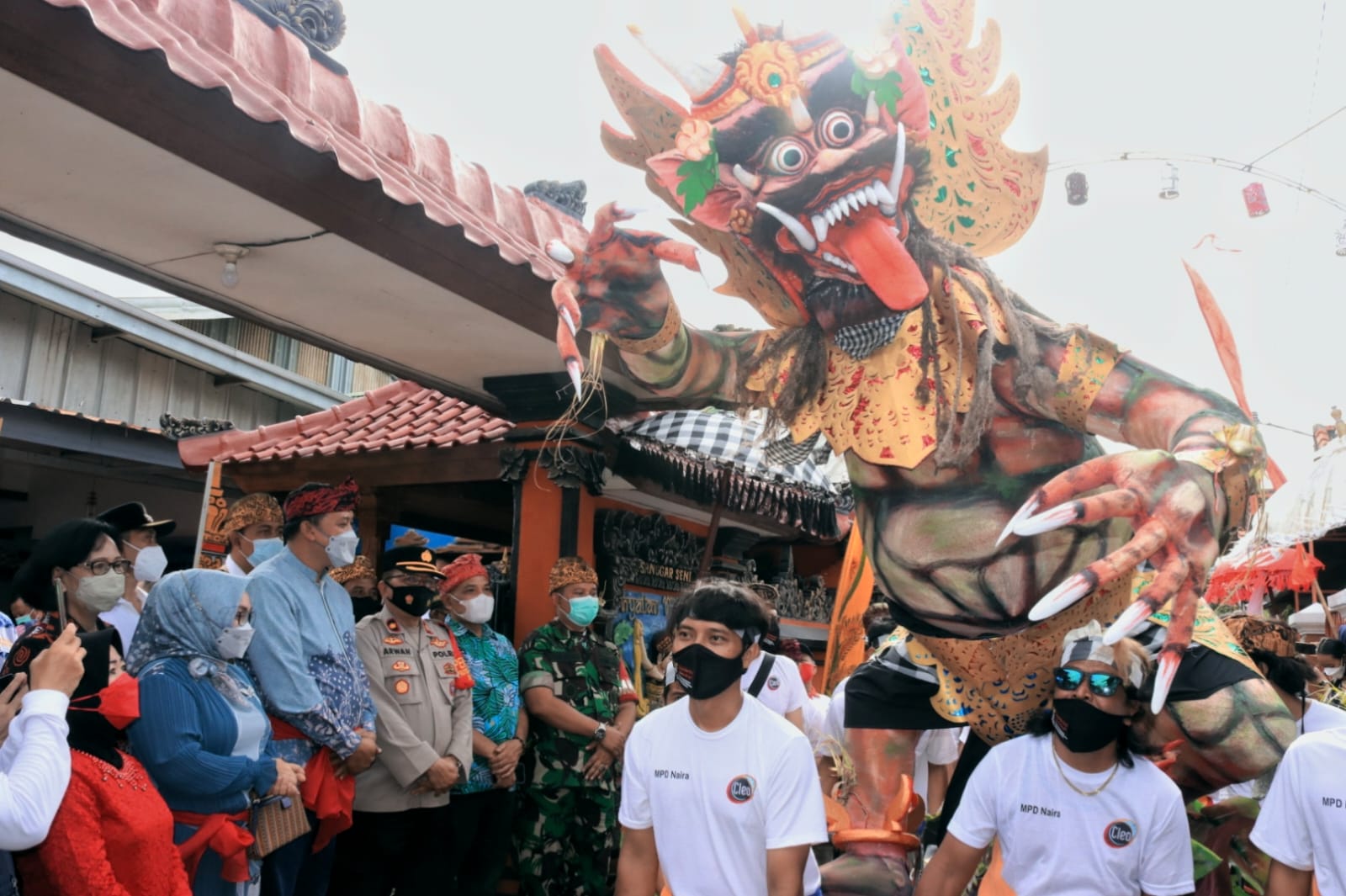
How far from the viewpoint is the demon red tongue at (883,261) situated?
3340 mm

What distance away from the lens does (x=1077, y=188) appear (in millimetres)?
9234

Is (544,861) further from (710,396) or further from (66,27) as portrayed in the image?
(66,27)

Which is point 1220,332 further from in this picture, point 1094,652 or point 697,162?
point 697,162

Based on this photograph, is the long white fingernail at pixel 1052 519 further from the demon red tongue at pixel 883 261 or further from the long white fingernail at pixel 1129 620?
the demon red tongue at pixel 883 261

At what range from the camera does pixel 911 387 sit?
354 cm

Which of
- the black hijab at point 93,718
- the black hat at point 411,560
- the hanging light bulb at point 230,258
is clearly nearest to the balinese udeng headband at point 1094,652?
the black hijab at point 93,718

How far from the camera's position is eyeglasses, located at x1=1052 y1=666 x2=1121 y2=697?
3162 millimetres

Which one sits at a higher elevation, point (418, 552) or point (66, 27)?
point (66, 27)

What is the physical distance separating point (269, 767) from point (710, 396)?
1918 millimetres

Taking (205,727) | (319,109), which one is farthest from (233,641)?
(319,109)

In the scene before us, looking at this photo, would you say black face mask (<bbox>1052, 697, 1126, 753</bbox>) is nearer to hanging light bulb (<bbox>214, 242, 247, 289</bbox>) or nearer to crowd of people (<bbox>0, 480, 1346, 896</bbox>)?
crowd of people (<bbox>0, 480, 1346, 896</bbox>)

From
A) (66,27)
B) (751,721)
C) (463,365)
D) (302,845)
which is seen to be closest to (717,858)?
(751,721)

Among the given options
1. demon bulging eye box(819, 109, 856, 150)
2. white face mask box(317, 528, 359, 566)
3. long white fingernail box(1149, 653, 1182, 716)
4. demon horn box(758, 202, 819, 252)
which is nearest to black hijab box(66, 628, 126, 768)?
white face mask box(317, 528, 359, 566)

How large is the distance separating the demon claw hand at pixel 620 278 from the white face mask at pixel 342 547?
5.99 feet
